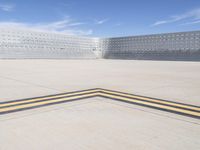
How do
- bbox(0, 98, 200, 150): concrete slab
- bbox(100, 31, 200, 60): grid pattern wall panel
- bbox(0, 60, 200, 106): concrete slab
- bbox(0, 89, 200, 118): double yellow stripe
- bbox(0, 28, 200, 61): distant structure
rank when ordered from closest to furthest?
bbox(0, 98, 200, 150): concrete slab, bbox(0, 89, 200, 118): double yellow stripe, bbox(0, 60, 200, 106): concrete slab, bbox(0, 28, 200, 61): distant structure, bbox(100, 31, 200, 60): grid pattern wall panel


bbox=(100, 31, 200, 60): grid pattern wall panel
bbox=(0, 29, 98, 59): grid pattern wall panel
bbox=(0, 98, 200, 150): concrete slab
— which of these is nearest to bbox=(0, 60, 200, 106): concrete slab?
bbox=(0, 98, 200, 150): concrete slab

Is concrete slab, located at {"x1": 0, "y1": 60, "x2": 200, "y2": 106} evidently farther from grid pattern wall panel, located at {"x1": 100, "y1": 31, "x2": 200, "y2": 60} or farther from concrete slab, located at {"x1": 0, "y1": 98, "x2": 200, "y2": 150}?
grid pattern wall panel, located at {"x1": 100, "y1": 31, "x2": 200, "y2": 60}

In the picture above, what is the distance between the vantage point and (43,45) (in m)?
36.2

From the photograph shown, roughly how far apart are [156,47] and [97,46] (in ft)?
50.1

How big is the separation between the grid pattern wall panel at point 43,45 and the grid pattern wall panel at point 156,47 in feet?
16.7

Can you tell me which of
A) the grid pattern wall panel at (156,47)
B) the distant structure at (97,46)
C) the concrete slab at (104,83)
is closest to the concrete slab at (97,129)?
the concrete slab at (104,83)

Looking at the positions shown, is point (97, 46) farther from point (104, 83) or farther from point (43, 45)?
point (104, 83)

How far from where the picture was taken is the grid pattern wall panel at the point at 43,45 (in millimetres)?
31297

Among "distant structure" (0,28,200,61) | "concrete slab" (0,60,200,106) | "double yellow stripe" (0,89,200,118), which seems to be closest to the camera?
"double yellow stripe" (0,89,200,118)

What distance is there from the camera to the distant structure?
31422 millimetres

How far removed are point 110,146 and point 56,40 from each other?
38.4 meters

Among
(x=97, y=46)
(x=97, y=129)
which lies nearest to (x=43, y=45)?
(x=97, y=46)

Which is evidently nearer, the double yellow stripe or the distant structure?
the double yellow stripe

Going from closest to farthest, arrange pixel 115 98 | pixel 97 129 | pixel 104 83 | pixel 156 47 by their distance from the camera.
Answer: pixel 97 129
pixel 115 98
pixel 104 83
pixel 156 47
